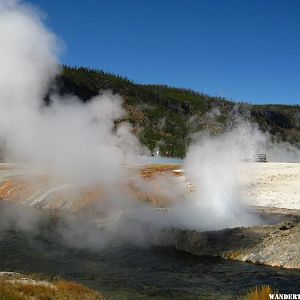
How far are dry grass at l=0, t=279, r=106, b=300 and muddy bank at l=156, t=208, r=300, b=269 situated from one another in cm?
697

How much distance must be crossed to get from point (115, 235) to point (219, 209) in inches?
271

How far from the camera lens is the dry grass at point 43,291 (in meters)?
9.97

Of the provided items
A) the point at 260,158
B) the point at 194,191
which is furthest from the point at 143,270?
the point at 260,158

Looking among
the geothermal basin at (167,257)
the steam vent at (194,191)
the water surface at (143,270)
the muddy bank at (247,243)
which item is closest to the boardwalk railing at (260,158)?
the steam vent at (194,191)

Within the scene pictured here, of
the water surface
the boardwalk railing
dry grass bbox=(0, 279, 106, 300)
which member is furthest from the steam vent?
the boardwalk railing

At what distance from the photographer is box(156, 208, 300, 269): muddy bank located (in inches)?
648

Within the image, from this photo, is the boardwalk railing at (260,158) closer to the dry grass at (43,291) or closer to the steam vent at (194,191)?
the steam vent at (194,191)

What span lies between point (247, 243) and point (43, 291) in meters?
8.88

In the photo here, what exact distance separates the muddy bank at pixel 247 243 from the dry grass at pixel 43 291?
697 cm

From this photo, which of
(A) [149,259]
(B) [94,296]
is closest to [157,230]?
(A) [149,259]

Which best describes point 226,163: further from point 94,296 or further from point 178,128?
point 178,128

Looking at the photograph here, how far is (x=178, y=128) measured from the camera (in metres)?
198

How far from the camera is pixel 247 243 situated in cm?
1756

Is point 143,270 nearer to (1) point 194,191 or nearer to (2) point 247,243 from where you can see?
(2) point 247,243
